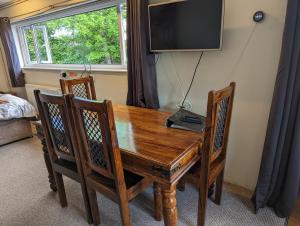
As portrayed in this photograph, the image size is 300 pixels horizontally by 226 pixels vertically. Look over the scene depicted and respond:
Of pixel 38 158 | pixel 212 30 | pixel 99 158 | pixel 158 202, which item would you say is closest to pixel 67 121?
pixel 99 158

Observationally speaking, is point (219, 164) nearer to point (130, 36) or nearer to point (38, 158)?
point (130, 36)

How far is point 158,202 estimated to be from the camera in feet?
5.51

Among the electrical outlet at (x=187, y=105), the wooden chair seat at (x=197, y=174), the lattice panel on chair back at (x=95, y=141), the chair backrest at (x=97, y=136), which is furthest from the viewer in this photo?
the electrical outlet at (x=187, y=105)

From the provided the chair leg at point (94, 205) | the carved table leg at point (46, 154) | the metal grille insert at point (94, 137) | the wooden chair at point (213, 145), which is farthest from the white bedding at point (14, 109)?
the wooden chair at point (213, 145)

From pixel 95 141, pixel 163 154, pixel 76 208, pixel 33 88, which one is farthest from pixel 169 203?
pixel 33 88

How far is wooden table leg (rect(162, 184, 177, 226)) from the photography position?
1225 millimetres

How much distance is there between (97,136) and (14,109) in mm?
2553

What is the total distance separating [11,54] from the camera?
13.4ft

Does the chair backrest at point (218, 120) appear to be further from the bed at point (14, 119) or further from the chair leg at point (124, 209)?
the bed at point (14, 119)

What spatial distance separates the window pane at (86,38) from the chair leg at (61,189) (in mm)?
1648

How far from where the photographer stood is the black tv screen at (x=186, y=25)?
5.35 feet

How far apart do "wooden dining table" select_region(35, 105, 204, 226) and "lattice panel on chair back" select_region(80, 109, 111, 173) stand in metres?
0.12

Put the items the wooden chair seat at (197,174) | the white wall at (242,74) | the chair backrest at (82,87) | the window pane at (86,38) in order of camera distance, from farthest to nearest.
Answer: the window pane at (86,38) → the chair backrest at (82,87) → the white wall at (242,74) → the wooden chair seat at (197,174)

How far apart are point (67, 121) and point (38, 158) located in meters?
1.72
